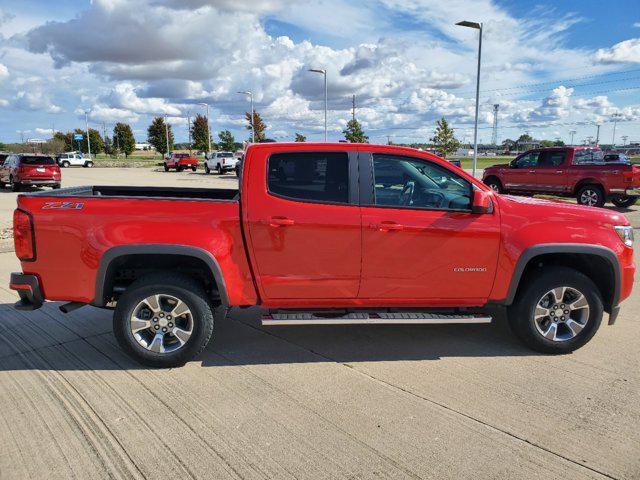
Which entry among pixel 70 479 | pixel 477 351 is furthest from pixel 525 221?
pixel 70 479

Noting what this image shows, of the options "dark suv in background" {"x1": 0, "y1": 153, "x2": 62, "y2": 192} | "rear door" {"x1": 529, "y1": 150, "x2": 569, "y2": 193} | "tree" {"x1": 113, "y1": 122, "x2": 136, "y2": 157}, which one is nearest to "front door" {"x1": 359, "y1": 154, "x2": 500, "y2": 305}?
"rear door" {"x1": 529, "y1": 150, "x2": 569, "y2": 193}

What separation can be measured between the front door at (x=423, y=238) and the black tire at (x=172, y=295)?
1323 millimetres

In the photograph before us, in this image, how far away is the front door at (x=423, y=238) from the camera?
389cm

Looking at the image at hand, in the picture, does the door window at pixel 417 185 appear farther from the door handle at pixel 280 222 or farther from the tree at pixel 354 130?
the tree at pixel 354 130

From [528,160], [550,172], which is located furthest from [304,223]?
[528,160]

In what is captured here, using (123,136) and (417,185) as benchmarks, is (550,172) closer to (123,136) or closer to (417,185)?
(417,185)

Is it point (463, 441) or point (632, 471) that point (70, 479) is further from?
point (632, 471)

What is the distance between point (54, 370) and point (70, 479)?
1565mm

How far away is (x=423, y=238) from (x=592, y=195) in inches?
497

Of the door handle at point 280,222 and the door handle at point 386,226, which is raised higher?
the door handle at point 280,222

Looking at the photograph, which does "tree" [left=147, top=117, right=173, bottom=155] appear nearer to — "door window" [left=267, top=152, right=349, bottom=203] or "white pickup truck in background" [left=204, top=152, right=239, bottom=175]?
"white pickup truck in background" [left=204, top=152, right=239, bottom=175]

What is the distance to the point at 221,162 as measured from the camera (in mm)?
37438

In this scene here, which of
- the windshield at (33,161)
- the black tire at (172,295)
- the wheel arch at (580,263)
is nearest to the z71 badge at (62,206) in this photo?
the black tire at (172,295)

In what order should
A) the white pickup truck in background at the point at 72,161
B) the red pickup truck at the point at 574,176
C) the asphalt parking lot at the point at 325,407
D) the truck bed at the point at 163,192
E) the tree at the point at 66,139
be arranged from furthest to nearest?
the tree at the point at 66,139
the white pickup truck in background at the point at 72,161
the red pickup truck at the point at 574,176
the truck bed at the point at 163,192
the asphalt parking lot at the point at 325,407
